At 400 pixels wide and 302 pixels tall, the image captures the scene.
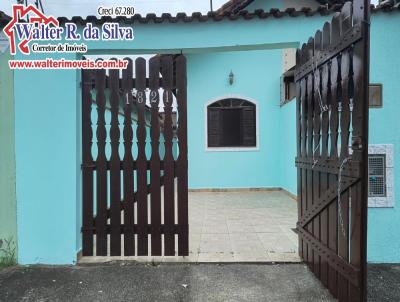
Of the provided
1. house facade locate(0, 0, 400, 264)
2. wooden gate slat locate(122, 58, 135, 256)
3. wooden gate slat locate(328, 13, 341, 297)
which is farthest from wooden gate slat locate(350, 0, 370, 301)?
wooden gate slat locate(122, 58, 135, 256)

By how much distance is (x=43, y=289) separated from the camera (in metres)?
3.04

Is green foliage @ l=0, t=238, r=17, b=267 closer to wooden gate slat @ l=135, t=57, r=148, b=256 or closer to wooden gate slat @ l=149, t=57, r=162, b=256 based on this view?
wooden gate slat @ l=135, t=57, r=148, b=256

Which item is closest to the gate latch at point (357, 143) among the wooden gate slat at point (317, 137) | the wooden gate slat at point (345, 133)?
the wooden gate slat at point (345, 133)

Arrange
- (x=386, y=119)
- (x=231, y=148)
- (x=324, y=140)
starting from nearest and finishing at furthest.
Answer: (x=324, y=140) < (x=386, y=119) < (x=231, y=148)

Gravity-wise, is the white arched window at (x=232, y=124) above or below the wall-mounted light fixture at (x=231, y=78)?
below

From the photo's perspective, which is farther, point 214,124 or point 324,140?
point 214,124

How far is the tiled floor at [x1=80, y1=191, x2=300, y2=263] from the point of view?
378 centimetres

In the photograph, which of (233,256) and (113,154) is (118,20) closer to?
(113,154)

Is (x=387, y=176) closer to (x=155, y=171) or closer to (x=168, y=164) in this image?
(x=168, y=164)

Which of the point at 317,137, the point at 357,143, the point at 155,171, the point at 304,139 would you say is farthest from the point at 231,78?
the point at 357,143

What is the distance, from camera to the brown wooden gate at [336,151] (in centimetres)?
233

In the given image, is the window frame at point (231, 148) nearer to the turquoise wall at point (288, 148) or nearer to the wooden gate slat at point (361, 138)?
the turquoise wall at point (288, 148)

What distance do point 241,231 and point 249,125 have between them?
17.0ft

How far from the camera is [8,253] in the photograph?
3.62 metres
